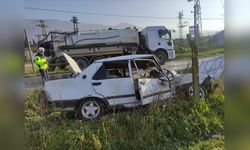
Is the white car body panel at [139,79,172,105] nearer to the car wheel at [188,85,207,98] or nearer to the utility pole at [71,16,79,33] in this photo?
the car wheel at [188,85,207,98]

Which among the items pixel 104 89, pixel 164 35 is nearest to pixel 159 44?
pixel 164 35

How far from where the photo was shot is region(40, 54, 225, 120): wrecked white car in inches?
203

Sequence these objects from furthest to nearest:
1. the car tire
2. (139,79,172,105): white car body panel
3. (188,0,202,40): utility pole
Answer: the car tire
(139,79,172,105): white car body panel
(188,0,202,40): utility pole

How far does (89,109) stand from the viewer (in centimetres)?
527

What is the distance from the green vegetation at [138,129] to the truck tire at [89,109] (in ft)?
1.67

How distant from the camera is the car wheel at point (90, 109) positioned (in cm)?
523

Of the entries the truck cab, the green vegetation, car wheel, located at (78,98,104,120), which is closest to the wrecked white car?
car wheel, located at (78,98,104,120)

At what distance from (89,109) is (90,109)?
24 millimetres

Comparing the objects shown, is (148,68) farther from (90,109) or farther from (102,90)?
(90,109)

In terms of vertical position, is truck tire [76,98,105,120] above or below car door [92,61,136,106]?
below

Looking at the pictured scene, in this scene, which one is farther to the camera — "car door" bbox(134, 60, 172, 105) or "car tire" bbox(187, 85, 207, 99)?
"car tire" bbox(187, 85, 207, 99)

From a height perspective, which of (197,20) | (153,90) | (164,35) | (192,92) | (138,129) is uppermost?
(164,35)
